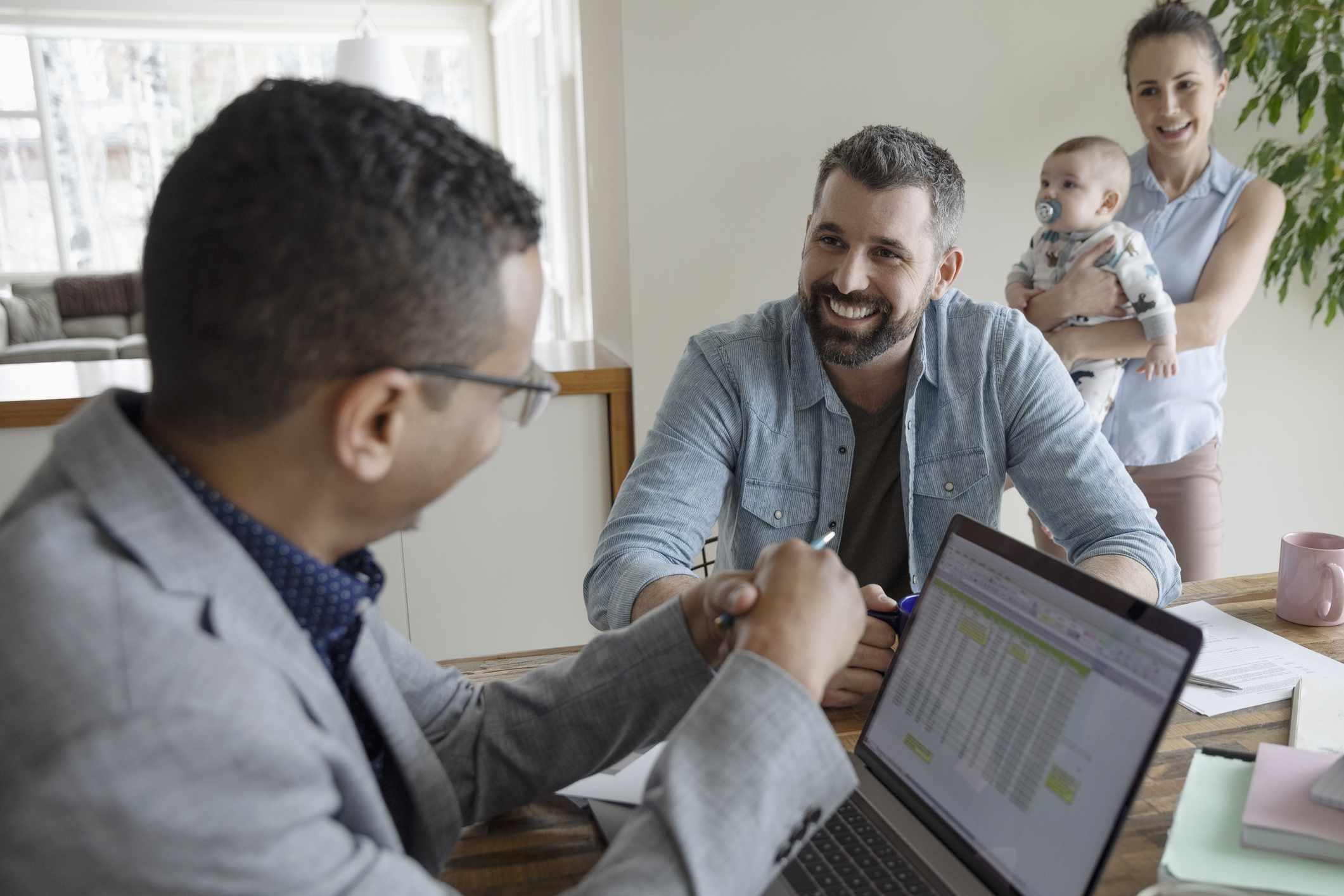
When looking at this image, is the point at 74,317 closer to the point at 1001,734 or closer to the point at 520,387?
the point at 520,387

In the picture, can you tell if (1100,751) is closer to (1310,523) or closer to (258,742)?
(258,742)

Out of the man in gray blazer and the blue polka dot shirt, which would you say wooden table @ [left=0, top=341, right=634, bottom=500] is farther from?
the man in gray blazer

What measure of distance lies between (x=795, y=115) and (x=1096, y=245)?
2.81 feet

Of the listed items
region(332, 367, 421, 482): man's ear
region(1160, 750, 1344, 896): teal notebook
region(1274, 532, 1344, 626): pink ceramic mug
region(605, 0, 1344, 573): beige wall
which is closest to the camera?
region(332, 367, 421, 482): man's ear

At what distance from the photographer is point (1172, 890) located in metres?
0.71

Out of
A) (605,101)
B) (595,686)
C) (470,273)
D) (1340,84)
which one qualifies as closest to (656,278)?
(605,101)

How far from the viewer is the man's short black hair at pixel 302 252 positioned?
58 cm

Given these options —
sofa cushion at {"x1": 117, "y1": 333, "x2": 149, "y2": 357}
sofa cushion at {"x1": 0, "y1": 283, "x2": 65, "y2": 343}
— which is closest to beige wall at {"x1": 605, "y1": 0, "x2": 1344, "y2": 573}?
sofa cushion at {"x1": 117, "y1": 333, "x2": 149, "y2": 357}

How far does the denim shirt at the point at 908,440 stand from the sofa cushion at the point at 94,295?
7.36 meters

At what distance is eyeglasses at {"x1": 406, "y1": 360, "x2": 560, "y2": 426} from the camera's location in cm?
65

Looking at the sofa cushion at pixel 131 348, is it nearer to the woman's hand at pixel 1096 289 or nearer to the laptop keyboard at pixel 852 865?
the woman's hand at pixel 1096 289

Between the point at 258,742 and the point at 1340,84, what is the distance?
2599mm

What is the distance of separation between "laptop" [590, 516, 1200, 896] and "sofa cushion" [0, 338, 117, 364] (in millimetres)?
7238

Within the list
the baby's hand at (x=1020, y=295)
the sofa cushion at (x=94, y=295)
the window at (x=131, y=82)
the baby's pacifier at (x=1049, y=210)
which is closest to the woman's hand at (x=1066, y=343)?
the baby's hand at (x=1020, y=295)
